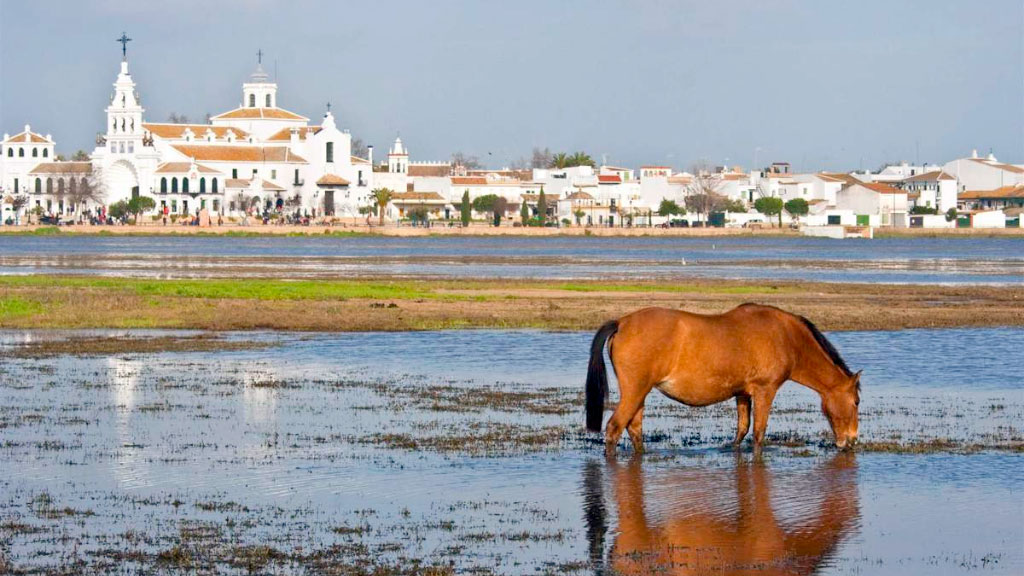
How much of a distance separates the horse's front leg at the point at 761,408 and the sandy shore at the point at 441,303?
48.6 ft

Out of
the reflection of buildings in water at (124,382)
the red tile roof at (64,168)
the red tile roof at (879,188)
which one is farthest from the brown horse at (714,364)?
the red tile roof at (879,188)

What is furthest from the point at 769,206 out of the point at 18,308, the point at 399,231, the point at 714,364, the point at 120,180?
the point at 714,364

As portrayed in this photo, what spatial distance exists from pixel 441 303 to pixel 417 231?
4071 inches

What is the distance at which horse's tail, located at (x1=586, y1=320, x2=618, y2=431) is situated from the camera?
46.8 feet

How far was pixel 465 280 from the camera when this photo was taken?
158 ft

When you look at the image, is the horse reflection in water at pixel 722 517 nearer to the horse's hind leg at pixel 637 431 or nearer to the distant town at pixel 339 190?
the horse's hind leg at pixel 637 431

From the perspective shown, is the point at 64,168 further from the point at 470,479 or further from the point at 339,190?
the point at 470,479

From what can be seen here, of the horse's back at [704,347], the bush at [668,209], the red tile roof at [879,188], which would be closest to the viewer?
the horse's back at [704,347]

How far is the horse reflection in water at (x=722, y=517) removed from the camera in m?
10.9

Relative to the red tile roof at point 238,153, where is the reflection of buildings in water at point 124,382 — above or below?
below

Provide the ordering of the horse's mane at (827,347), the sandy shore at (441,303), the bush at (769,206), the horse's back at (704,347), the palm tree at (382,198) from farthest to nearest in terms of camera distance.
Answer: the bush at (769,206), the palm tree at (382,198), the sandy shore at (441,303), the horse's mane at (827,347), the horse's back at (704,347)

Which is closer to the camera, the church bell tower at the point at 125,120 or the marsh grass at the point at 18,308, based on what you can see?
the marsh grass at the point at 18,308

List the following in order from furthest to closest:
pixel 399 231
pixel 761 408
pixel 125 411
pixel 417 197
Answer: pixel 417 197
pixel 399 231
pixel 125 411
pixel 761 408

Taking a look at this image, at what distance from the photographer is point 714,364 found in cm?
1430
